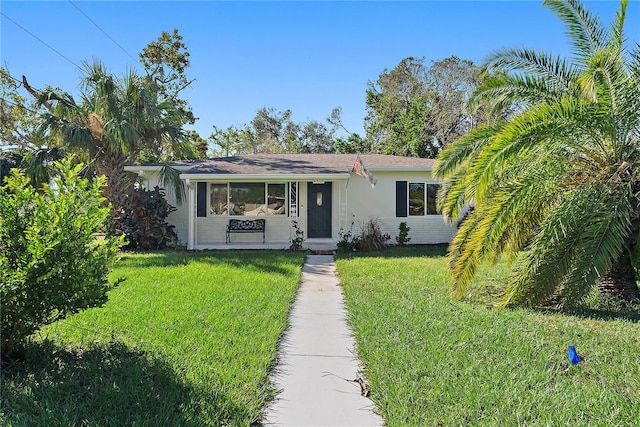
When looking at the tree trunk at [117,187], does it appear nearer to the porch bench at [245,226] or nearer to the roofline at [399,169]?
the porch bench at [245,226]

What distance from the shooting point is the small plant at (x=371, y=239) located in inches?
512

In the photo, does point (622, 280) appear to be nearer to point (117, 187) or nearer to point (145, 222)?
point (145, 222)

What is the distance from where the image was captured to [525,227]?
6832mm

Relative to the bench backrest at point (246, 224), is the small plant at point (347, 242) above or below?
below

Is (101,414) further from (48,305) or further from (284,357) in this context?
(284,357)

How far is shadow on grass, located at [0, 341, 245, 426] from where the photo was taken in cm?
302

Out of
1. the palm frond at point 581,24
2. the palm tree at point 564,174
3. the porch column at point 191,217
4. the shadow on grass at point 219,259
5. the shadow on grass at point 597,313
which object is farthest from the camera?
the porch column at point 191,217

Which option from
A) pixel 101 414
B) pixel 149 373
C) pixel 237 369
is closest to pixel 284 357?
pixel 237 369

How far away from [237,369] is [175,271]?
572cm

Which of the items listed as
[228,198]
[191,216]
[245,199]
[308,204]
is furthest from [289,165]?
[191,216]

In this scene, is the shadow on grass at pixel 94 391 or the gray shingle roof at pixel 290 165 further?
the gray shingle roof at pixel 290 165

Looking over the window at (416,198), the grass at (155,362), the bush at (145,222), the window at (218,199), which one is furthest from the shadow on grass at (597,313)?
the bush at (145,222)

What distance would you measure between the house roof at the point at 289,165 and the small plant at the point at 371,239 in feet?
6.75

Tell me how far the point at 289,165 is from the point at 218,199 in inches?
112
